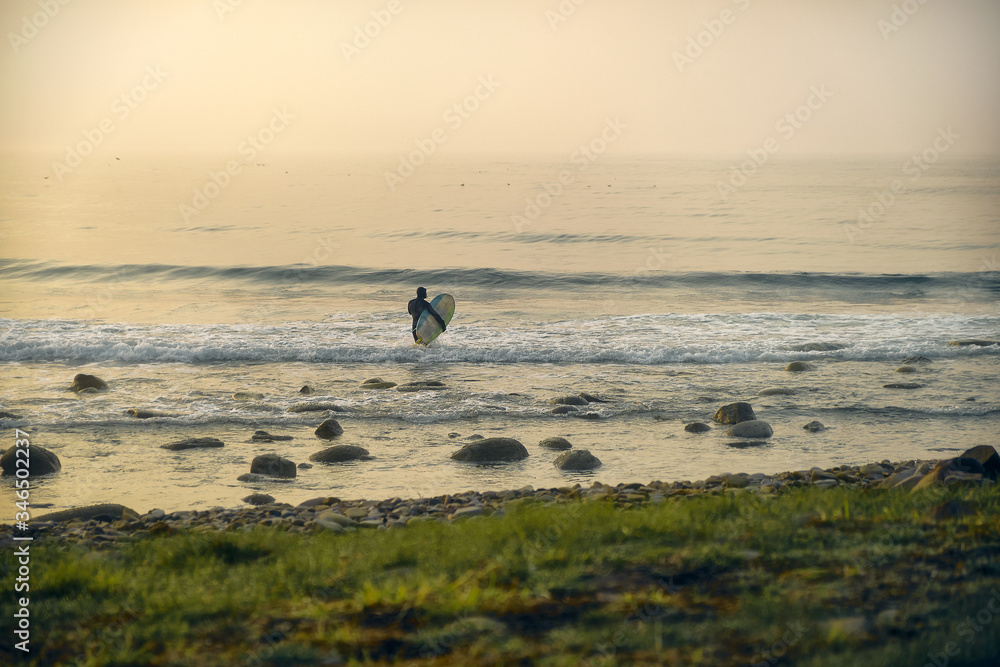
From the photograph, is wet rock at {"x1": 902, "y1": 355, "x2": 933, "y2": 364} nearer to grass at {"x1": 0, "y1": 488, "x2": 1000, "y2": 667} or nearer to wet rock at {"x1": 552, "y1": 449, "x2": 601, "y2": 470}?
wet rock at {"x1": 552, "y1": 449, "x2": 601, "y2": 470}

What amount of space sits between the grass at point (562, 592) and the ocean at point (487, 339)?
3.69 m

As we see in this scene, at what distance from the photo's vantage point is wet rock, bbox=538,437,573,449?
10.7 metres

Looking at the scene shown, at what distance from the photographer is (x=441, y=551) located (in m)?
5.02

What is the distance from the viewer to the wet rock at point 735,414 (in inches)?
467

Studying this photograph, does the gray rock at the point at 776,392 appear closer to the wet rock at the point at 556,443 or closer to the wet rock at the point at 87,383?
the wet rock at the point at 556,443

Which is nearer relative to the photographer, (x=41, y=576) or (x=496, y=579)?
(x=496, y=579)

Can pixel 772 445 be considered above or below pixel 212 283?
below

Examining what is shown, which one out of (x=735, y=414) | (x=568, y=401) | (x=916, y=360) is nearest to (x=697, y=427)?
(x=735, y=414)

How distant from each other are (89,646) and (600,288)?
2657cm

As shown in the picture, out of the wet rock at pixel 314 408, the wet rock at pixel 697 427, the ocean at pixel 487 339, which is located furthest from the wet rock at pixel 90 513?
the wet rock at pixel 697 427

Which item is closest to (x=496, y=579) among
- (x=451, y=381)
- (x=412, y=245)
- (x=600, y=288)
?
(x=451, y=381)

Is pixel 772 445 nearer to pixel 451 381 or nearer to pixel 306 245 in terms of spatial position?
pixel 451 381

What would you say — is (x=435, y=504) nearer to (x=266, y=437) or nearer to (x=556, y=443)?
(x=556, y=443)

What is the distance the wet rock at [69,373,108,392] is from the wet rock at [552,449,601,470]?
979 centimetres
